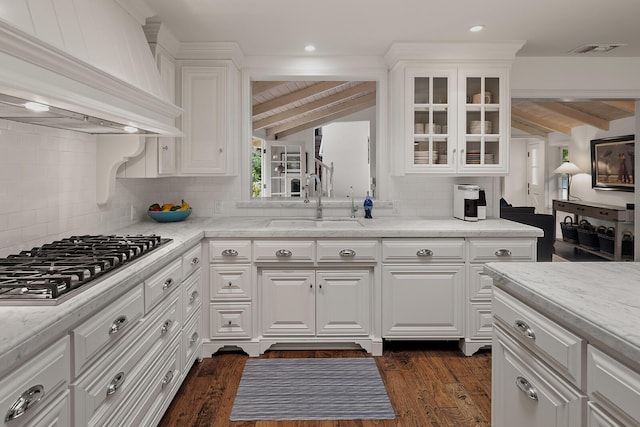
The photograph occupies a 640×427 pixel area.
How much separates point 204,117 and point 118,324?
212cm

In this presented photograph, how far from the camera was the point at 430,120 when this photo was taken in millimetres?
3480

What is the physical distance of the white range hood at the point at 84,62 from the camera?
1265 millimetres

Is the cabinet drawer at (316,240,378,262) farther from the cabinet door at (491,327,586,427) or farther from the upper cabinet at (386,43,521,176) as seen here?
the cabinet door at (491,327,586,427)

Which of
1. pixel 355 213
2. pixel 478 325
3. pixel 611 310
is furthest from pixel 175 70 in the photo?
pixel 611 310

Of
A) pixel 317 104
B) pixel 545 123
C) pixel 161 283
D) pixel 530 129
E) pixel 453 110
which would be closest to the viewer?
pixel 161 283

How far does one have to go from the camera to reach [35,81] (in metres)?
1.31

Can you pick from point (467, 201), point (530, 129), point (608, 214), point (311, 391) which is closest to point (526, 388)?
point (311, 391)

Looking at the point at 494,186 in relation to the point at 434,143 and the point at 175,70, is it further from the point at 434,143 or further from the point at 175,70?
the point at 175,70

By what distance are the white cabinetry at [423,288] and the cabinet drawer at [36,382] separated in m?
2.22

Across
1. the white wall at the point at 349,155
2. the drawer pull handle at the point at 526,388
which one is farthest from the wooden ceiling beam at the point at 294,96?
the drawer pull handle at the point at 526,388

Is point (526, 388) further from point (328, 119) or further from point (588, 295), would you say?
point (328, 119)

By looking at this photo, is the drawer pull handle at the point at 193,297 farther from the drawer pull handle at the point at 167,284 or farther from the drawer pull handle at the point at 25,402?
the drawer pull handle at the point at 25,402

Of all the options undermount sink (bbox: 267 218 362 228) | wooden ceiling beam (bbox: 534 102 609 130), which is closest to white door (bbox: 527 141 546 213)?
wooden ceiling beam (bbox: 534 102 609 130)

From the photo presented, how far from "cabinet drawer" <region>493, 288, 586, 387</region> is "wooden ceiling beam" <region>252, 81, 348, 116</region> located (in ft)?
16.0
